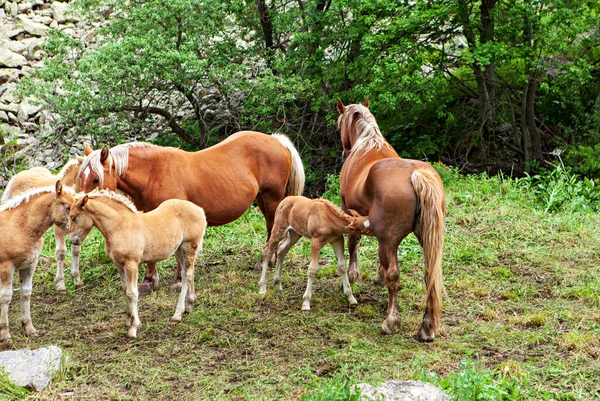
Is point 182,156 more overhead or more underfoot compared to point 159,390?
more overhead

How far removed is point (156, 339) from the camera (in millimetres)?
6023

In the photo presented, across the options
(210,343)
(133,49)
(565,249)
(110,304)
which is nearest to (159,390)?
(210,343)

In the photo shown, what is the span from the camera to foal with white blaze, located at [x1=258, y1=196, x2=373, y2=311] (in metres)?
6.32

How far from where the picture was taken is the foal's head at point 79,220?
18.7ft

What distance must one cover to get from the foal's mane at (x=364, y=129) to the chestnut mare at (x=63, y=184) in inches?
130

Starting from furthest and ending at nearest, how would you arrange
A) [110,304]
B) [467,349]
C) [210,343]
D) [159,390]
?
[110,304] < [210,343] < [467,349] < [159,390]

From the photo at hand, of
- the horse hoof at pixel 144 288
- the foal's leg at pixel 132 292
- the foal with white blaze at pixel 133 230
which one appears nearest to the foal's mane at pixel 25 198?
the foal with white blaze at pixel 133 230

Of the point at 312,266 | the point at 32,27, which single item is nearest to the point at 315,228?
the point at 312,266

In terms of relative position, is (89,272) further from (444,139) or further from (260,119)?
(444,139)

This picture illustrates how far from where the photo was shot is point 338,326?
245 inches

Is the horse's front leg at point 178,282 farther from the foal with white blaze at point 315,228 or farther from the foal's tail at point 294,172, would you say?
the foal's tail at point 294,172

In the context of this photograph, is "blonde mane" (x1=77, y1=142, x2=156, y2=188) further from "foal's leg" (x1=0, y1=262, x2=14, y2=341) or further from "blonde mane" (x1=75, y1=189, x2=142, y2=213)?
"foal's leg" (x1=0, y1=262, x2=14, y2=341)

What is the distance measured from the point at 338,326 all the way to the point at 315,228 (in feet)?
3.26

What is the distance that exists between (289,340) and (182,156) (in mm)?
2801
